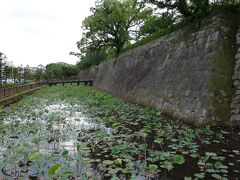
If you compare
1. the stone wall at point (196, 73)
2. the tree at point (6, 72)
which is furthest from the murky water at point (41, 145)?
the tree at point (6, 72)

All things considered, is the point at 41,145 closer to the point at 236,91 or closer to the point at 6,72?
the point at 236,91

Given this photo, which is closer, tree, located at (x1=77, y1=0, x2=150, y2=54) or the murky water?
the murky water

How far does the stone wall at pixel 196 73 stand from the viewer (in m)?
5.95

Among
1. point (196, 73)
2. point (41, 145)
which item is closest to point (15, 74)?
point (196, 73)

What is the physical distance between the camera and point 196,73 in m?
6.87

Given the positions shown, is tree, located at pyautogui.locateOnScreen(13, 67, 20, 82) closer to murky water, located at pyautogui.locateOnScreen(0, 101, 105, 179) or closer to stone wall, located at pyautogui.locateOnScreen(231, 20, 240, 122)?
murky water, located at pyautogui.locateOnScreen(0, 101, 105, 179)

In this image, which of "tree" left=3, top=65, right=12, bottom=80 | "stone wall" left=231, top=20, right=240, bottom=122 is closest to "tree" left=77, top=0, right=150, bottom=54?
"tree" left=3, top=65, right=12, bottom=80

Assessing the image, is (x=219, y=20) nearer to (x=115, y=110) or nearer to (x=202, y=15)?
(x=202, y=15)

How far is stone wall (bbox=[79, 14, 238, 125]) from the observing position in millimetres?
5953

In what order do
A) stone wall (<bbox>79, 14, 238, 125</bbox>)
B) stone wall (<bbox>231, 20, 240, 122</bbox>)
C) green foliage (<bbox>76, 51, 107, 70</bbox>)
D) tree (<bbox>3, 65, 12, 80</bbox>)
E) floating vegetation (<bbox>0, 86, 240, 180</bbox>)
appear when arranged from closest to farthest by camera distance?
1. floating vegetation (<bbox>0, 86, 240, 180</bbox>)
2. stone wall (<bbox>231, 20, 240, 122</bbox>)
3. stone wall (<bbox>79, 14, 238, 125</bbox>)
4. tree (<bbox>3, 65, 12, 80</bbox>)
5. green foliage (<bbox>76, 51, 107, 70</bbox>)

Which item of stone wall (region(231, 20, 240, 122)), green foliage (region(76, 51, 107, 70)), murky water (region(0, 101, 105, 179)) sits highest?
green foliage (region(76, 51, 107, 70))

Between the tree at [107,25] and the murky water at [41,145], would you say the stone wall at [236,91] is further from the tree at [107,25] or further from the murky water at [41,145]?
the tree at [107,25]

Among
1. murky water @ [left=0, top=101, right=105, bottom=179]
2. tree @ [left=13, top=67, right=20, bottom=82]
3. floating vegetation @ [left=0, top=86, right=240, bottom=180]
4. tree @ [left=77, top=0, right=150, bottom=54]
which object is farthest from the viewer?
tree @ [left=13, top=67, right=20, bottom=82]

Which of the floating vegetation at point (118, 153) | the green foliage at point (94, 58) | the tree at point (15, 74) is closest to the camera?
the floating vegetation at point (118, 153)
